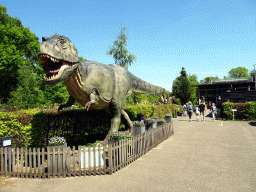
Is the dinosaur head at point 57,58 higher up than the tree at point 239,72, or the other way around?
the tree at point 239,72

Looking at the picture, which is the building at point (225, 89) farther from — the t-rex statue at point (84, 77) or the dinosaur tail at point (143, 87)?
the t-rex statue at point (84, 77)

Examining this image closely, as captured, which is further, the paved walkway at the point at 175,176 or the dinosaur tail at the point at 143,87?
the dinosaur tail at the point at 143,87

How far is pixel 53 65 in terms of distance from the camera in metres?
5.89

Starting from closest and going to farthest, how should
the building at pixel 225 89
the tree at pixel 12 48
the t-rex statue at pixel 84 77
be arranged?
the t-rex statue at pixel 84 77, the tree at pixel 12 48, the building at pixel 225 89

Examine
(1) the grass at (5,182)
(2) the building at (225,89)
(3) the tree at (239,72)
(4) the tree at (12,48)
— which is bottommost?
(1) the grass at (5,182)

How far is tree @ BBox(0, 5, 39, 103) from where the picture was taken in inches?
1007

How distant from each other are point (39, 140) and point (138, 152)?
3558 mm

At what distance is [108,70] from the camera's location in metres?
7.82

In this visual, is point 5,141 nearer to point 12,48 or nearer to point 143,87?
point 143,87

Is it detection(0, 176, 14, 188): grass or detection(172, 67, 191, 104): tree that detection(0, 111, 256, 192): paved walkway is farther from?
detection(172, 67, 191, 104): tree

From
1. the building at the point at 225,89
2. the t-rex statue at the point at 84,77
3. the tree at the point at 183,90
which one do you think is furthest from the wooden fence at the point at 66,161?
the tree at the point at 183,90

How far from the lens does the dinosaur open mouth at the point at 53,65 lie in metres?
5.43

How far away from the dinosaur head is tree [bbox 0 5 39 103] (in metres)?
21.7

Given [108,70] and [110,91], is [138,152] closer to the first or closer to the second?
[110,91]
